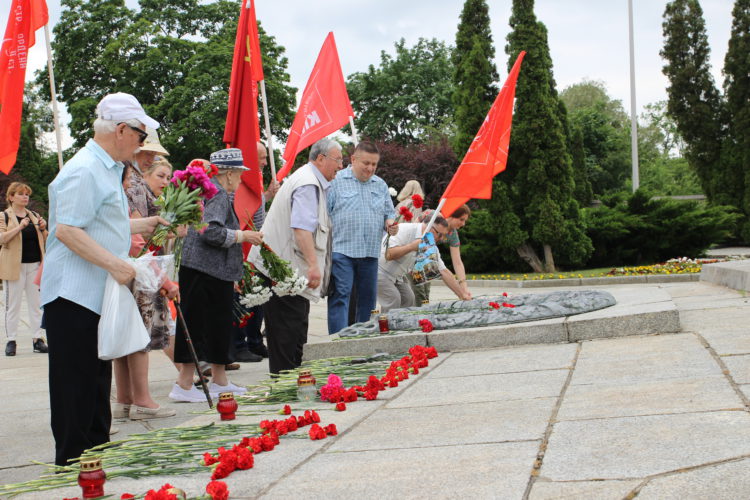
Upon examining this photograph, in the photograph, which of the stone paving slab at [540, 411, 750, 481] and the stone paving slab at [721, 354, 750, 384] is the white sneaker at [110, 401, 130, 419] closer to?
the stone paving slab at [540, 411, 750, 481]

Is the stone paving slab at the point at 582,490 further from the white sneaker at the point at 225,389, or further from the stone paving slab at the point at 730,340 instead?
the white sneaker at the point at 225,389

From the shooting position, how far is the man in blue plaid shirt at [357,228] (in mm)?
7082

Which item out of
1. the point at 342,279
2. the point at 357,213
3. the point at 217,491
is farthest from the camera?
the point at 357,213

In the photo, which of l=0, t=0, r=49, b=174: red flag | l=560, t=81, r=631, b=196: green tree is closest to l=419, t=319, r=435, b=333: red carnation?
l=0, t=0, r=49, b=174: red flag

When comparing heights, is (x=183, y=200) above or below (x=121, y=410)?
above

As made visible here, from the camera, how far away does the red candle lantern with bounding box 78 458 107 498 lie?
9.27 ft

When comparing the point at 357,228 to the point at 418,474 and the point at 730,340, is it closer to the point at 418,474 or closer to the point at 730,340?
the point at 730,340

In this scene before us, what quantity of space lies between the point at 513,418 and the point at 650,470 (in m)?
1.14

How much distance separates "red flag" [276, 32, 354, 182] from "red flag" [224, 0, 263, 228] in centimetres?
124

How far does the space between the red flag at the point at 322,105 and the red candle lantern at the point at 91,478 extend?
705 centimetres

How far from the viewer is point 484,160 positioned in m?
9.13

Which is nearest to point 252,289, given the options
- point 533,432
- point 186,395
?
point 186,395

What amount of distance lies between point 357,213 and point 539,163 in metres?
15.2

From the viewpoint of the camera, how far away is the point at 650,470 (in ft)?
8.93
